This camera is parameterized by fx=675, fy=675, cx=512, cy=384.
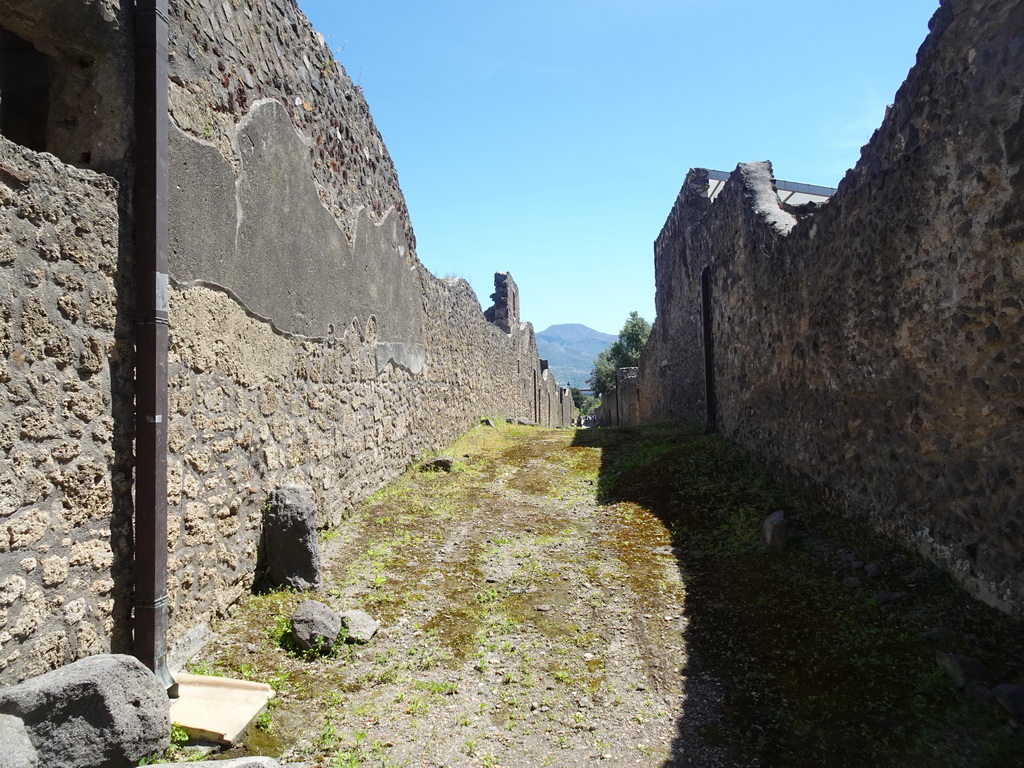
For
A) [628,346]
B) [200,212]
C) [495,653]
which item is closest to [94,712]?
[495,653]

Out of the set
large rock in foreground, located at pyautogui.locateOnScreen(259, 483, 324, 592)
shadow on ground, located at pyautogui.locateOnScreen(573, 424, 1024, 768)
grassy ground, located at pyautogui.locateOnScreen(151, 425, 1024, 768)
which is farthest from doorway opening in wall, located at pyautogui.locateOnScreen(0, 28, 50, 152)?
shadow on ground, located at pyautogui.locateOnScreen(573, 424, 1024, 768)

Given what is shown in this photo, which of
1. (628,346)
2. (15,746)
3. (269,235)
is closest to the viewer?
(15,746)

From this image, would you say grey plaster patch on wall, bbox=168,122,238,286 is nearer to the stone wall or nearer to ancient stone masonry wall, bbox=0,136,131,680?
the stone wall

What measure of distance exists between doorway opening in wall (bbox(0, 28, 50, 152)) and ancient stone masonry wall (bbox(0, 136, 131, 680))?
76 cm

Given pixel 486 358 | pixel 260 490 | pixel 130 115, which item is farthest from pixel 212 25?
pixel 486 358

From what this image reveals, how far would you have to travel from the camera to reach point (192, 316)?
329cm

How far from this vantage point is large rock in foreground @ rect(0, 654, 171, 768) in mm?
2068

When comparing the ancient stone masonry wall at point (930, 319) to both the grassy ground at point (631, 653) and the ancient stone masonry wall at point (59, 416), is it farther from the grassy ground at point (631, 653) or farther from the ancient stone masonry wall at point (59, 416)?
the ancient stone masonry wall at point (59, 416)

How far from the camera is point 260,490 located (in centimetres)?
404

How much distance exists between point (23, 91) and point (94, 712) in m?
2.77

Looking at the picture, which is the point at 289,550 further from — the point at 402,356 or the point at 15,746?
the point at 402,356

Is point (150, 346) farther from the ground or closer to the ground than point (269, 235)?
closer to the ground

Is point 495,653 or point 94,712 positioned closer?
point 94,712

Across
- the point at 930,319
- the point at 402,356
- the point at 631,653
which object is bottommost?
the point at 631,653
